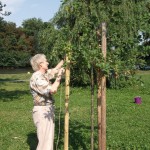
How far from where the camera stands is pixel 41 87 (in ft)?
20.6

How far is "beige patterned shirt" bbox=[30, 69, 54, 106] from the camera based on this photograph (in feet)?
20.6

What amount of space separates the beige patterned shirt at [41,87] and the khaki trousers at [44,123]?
0.37 ft

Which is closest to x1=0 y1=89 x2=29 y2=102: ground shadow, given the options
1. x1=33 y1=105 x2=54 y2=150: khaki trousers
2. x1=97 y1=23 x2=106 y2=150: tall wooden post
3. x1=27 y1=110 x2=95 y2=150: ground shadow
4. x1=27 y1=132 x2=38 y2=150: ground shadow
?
x1=27 y1=132 x2=38 y2=150: ground shadow

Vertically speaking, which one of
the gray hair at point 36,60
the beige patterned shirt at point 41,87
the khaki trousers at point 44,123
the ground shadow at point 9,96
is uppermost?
the gray hair at point 36,60

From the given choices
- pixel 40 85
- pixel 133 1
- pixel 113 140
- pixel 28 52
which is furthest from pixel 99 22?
pixel 28 52

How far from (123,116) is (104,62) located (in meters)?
6.84

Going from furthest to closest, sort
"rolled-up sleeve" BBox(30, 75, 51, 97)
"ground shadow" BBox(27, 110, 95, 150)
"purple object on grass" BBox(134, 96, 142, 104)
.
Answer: "purple object on grass" BBox(134, 96, 142, 104), "ground shadow" BBox(27, 110, 95, 150), "rolled-up sleeve" BBox(30, 75, 51, 97)

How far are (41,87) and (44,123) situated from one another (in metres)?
0.64

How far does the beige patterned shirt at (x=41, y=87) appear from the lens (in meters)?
6.28

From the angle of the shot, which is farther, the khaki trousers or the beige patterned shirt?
the khaki trousers

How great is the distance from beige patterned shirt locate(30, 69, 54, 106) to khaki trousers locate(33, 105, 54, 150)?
0.11 m

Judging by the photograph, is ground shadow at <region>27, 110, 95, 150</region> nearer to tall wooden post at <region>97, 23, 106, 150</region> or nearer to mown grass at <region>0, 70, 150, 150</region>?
mown grass at <region>0, 70, 150, 150</region>

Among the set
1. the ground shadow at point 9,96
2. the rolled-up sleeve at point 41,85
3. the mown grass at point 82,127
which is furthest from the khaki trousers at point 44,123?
the ground shadow at point 9,96

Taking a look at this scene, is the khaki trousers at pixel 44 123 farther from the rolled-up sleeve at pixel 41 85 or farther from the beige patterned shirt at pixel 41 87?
the rolled-up sleeve at pixel 41 85
